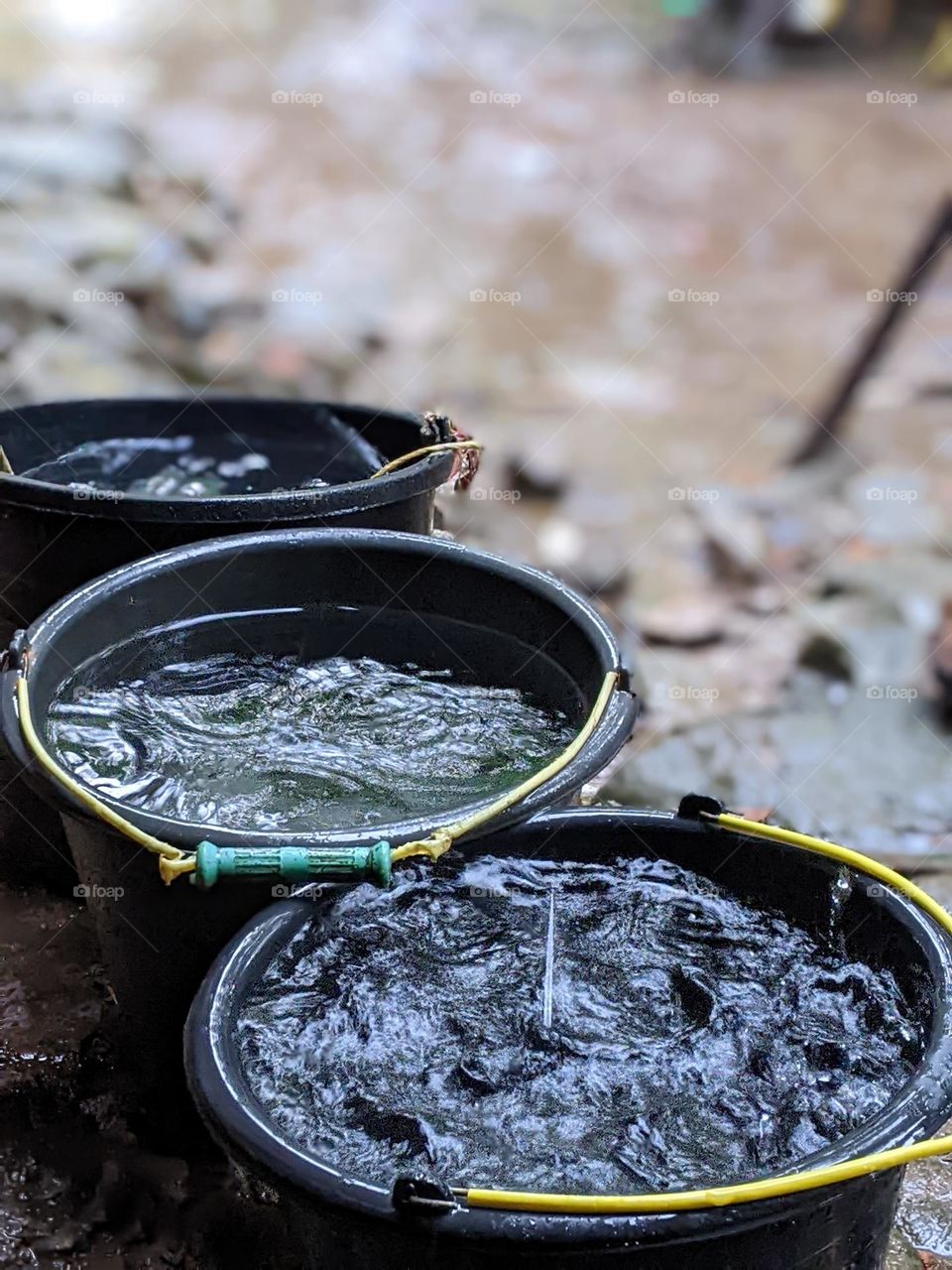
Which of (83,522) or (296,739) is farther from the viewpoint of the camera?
(83,522)

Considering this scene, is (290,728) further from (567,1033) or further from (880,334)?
(880,334)

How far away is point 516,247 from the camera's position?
12.2 meters

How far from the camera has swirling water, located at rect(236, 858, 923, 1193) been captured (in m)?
1.77

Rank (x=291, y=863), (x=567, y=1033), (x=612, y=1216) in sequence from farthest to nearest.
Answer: (x=567, y=1033) < (x=291, y=863) < (x=612, y=1216)

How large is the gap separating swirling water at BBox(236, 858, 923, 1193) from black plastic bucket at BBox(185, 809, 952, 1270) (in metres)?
0.05

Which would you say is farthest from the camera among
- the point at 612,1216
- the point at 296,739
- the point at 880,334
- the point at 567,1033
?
the point at 880,334

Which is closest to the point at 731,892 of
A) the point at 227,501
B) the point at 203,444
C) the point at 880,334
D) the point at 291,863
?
the point at 291,863

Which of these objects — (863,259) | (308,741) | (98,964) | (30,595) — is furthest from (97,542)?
(863,259)

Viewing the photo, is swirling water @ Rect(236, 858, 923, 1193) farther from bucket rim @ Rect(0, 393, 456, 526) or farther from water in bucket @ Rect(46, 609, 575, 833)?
bucket rim @ Rect(0, 393, 456, 526)

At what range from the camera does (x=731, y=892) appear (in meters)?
2.20

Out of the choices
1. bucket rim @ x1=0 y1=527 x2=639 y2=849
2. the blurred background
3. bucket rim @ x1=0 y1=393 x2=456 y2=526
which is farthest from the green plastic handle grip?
bucket rim @ x1=0 y1=393 x2=456 y2=526

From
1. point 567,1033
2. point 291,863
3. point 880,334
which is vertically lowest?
point 880,334

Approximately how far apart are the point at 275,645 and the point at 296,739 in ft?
1.17

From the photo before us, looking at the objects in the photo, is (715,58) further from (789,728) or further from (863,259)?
(789,728)
